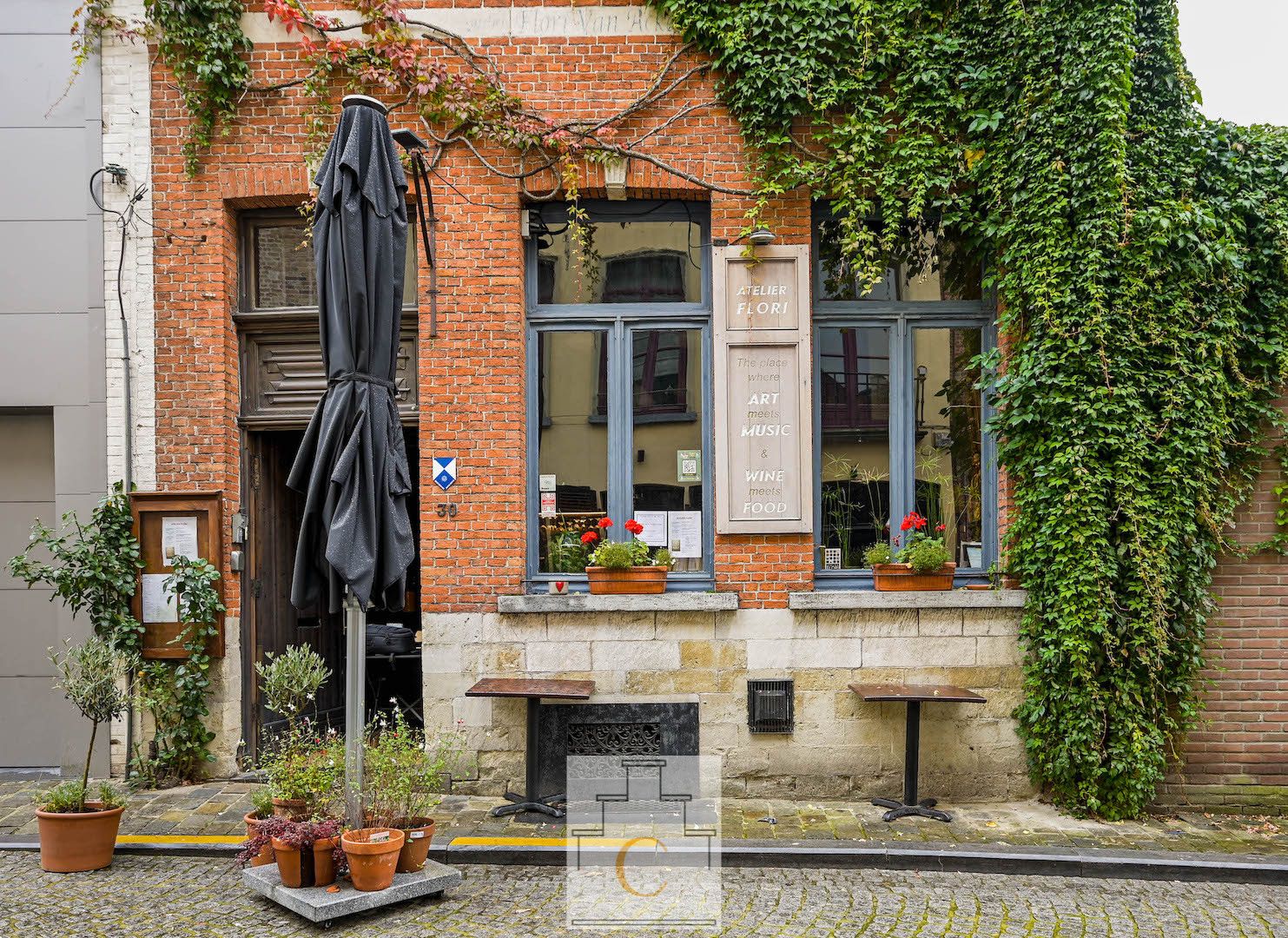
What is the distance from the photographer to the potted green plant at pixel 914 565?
717 cm

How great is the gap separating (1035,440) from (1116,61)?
8.55ft

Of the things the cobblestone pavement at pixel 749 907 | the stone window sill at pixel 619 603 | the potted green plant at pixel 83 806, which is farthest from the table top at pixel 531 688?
the potted green plant at pixel 83 806

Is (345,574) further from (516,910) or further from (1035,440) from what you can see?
(1035,440)

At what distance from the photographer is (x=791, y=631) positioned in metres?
7.23

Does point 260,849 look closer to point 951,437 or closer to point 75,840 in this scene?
point 75,840

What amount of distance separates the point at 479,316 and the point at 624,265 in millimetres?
1224

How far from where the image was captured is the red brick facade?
23.4ft

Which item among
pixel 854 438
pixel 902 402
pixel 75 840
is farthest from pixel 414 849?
pixel 902 402

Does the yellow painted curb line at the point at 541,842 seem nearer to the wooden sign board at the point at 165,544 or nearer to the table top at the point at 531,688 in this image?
the table top at the point at 531,688

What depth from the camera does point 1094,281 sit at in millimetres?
6770

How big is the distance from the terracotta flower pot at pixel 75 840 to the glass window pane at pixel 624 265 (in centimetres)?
457

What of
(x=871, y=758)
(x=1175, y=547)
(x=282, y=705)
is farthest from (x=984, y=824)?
(x=282, y=705)

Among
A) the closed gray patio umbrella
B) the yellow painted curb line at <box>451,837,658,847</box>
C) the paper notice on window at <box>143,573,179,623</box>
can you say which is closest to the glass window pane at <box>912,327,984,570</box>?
the yellow painted curb line at <box>451,837,658,847</box>

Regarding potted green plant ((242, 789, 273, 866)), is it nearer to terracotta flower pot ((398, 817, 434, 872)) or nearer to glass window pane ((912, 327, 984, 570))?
terracotta flower pot ((398, 817, 434, 872))
